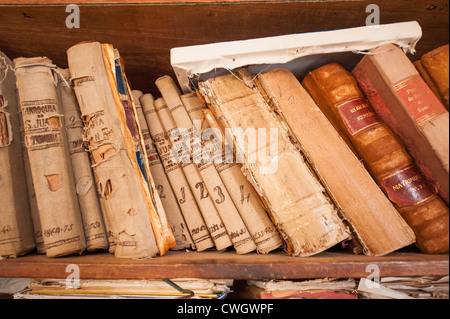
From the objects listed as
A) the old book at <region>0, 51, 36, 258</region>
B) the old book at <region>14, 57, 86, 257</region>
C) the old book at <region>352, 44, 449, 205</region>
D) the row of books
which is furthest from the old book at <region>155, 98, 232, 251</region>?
the old book at <region>352, 44, 449, 205</region>

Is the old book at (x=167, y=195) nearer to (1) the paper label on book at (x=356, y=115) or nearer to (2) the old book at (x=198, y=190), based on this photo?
(2) the old book at (x=198, y=190)

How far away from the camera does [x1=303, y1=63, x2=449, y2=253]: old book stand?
528mm

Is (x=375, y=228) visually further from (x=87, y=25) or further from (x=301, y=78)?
(x=87, y=25)

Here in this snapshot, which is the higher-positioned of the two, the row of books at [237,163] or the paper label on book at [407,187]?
the row of books at [237,163]

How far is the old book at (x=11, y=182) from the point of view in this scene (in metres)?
0.58

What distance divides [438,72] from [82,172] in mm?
883

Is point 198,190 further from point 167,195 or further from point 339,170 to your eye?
point 339,170

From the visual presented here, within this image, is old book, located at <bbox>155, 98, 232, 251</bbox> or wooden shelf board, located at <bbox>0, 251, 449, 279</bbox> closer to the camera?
wooden shelf board, located at <bbox>0, 251, 449, 279</bbox>

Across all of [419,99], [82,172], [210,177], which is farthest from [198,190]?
[419,99]

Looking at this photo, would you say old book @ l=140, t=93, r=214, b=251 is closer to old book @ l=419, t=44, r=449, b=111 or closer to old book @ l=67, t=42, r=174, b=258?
old book @ l=67, t=42, r=174, b=258

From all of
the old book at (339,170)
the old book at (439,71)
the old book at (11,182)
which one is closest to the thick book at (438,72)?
the old book at (439,71)

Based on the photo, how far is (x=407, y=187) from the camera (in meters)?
0.55

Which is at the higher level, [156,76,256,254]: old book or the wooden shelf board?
[156,76,256,254]: old book

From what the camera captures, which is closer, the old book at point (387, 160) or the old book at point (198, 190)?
the old book at point (387, 160)
